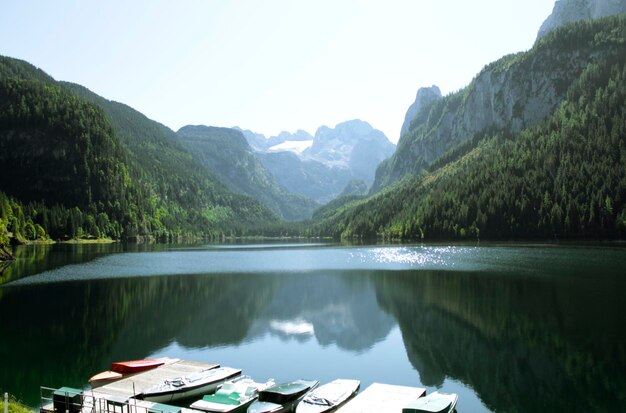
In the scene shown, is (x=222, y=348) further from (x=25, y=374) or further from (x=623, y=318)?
(x=623, y=318)

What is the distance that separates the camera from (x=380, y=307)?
69000 mm

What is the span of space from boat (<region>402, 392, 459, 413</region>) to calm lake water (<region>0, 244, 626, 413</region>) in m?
3.76

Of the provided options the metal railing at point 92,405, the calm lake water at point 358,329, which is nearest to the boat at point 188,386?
the metal railing at point 92,405

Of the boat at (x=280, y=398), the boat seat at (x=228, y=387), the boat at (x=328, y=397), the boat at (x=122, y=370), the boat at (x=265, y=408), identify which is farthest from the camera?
the boat at (x=122, y=370)

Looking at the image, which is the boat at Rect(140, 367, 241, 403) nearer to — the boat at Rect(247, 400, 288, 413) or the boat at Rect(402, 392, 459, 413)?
the boat at Rect(247, 400, 288, 413)

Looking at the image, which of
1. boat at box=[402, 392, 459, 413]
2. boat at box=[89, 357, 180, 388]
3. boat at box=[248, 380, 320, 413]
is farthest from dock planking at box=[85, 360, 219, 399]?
boat at box=[402, 392, 459, 413]

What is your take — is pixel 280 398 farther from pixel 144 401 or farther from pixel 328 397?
pixel 144 401

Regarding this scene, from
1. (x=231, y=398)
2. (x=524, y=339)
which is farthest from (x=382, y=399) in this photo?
(x=524, y=339)

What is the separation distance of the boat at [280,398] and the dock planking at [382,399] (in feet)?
10.2

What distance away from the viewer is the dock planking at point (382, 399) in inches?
1158

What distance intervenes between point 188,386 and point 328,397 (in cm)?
872

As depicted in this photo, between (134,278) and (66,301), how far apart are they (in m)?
26.1

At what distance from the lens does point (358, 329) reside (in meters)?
58.2

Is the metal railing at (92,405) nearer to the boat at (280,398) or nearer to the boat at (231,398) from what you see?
the boat at (231,398)
